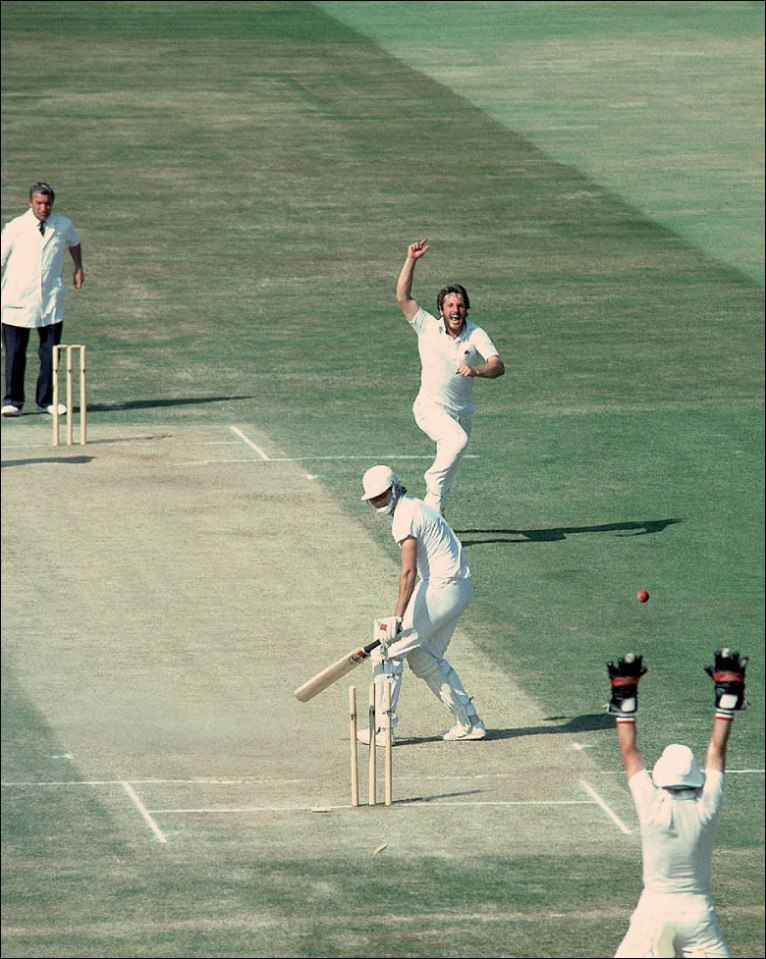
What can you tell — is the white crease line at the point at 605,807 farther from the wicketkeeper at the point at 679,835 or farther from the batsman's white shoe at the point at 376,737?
the wicketkeeper at the point at 679,835

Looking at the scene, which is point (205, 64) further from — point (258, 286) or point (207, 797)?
point (207, 797)

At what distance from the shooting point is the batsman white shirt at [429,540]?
15.7 metres

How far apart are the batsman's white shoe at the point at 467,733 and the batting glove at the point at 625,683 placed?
4.69 m

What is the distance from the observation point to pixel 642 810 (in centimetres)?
1169

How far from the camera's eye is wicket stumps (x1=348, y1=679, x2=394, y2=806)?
15102 millimetres

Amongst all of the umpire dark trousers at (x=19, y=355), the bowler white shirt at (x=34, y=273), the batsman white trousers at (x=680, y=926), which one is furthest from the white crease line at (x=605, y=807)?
the umpire dark trousers at (x=19, y=355)

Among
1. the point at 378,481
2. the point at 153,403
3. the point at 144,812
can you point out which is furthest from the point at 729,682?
the point at 153,403

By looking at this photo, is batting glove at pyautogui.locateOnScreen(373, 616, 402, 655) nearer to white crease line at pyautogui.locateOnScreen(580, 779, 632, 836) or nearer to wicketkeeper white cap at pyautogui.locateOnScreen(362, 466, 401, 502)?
wicketkeeper white cap at pyautogui.locateOnScreen(362, 466, 401, 502)

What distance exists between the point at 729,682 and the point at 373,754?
156 inches

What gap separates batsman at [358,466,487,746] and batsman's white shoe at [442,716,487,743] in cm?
23

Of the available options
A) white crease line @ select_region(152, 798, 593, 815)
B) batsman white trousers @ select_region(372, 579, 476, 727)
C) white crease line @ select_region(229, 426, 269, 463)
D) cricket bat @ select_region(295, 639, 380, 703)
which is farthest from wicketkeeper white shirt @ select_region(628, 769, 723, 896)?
white crease line @ select_region(229, 426, 269, 463)

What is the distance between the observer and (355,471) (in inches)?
915

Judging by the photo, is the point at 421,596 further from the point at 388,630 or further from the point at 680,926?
the point at 680,926

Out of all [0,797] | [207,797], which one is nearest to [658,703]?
[207,797]
